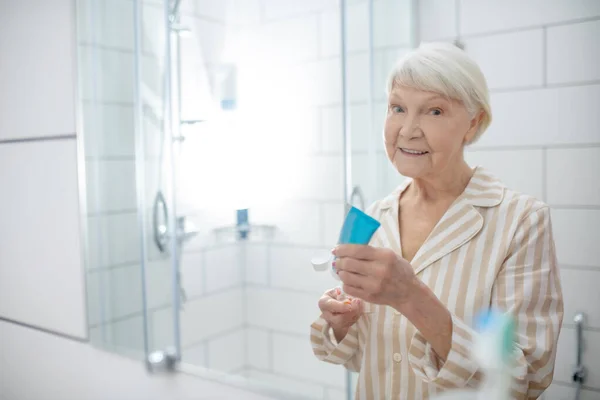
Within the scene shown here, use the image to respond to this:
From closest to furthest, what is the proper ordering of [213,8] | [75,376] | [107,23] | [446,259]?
[446,259] → [213,8] → [107,23] → [75,376]

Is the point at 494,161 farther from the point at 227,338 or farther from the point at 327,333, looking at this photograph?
the point at 227,338

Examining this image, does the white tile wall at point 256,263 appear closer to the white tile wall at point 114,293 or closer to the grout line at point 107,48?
the white tile wall at point 114,293

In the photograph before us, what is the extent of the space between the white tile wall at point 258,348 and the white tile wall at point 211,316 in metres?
0.04

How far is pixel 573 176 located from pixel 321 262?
444 mm

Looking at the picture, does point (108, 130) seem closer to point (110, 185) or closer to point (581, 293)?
point (110, 185)

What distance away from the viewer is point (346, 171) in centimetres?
104

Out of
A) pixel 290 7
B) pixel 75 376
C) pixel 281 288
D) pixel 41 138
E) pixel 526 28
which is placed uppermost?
pixel 290 7

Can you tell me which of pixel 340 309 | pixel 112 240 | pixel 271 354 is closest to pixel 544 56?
pixel 340 309

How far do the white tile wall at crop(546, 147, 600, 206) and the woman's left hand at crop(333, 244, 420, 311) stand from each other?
0.30 metres

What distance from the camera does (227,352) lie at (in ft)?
3.64

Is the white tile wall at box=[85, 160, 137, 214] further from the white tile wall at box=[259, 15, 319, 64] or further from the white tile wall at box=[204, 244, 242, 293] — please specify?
the white tile wall at box=[259, 15, 319, 64]

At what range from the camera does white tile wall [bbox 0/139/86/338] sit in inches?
56.0

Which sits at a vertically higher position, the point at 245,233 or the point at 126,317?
the point at 245,233

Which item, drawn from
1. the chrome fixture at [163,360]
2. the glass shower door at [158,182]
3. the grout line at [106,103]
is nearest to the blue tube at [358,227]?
the glass shower door at [158,182]
